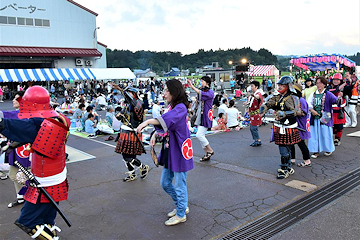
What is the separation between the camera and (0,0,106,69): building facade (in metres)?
32.4

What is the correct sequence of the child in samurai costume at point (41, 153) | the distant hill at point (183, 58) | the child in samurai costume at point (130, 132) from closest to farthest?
the child in samurai costume at point (41, 153)
the child in samurai costume at point (130, 132)
the distant hill at point (183, 58)

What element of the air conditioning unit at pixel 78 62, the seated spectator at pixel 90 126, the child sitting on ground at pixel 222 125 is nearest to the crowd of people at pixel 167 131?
the child sitting on ground at pixel 222 125

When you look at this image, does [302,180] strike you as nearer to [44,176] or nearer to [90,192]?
[90,192]

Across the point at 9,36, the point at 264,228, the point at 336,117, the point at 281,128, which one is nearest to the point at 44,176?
the point at 264,228

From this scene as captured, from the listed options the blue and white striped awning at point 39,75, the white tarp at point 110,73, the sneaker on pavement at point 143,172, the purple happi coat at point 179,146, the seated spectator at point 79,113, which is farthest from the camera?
the white tarp at point 110,73

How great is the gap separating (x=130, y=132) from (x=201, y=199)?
5.99ft

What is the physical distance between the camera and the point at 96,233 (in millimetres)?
3840

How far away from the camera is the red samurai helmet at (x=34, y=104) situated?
9.73ft

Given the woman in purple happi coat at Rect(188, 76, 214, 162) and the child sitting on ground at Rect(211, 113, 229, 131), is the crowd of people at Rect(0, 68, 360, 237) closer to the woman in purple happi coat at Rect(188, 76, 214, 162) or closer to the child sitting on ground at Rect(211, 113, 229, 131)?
the woman in purple happi coat at Rect(188, 76, 214, 162)

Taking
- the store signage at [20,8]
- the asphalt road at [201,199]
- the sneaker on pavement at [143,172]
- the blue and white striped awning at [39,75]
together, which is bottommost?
the asphalt road at [201,199]

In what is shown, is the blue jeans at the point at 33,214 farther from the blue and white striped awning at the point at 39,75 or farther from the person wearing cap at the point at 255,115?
the blue and white striped awning at the point at 39,75

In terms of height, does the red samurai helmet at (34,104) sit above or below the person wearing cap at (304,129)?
above

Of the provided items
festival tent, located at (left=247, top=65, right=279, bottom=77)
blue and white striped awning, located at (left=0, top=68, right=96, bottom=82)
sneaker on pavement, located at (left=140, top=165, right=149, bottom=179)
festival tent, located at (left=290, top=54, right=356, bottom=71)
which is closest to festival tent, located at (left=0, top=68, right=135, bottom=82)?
blue and white striped awning, located at (left=0, top=68, right=96, bottom=82)

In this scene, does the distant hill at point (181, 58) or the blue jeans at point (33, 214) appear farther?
the distant hill at point (181, 58)
